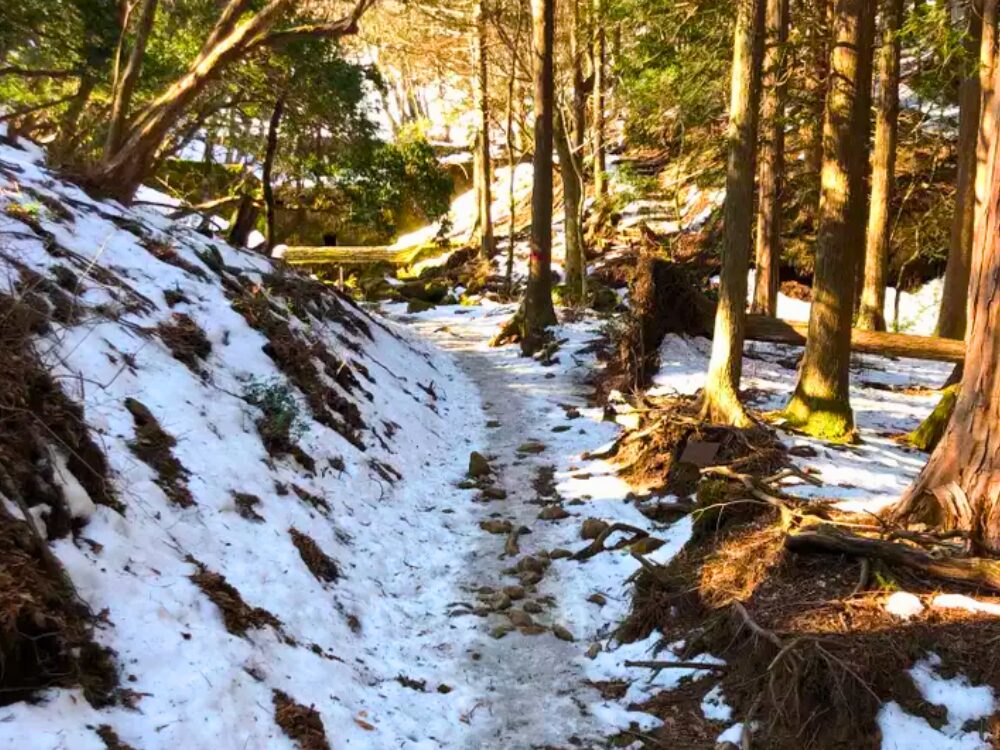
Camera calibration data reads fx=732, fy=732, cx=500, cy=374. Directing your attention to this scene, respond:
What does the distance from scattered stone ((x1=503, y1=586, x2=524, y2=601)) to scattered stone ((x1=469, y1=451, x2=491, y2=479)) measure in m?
2.72

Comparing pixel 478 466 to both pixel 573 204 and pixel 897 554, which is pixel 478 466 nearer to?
pixel 897 554

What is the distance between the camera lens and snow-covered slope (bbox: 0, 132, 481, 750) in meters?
3.55

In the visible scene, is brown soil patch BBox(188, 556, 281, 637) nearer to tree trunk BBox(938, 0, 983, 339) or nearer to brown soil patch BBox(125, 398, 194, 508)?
brown soil patch BBox(125, 398, 194, 508)

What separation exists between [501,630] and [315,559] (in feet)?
4.84

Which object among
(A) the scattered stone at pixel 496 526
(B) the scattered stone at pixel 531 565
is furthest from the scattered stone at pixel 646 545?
(A) the scattered stone at pixel 496 526

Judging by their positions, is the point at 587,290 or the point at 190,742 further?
the point at 587,290

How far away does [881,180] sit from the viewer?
567 inches

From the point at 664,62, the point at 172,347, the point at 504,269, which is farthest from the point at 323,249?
the point at 172,347

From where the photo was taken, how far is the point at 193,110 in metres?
15.3

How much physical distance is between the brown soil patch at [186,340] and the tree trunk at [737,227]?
18.1 ft

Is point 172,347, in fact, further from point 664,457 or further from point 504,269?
point 504,269

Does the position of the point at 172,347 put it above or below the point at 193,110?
below

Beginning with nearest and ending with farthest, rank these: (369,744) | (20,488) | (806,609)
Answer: (20,488), (369,744), (806,609)

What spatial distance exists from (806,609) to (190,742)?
3.59 m
